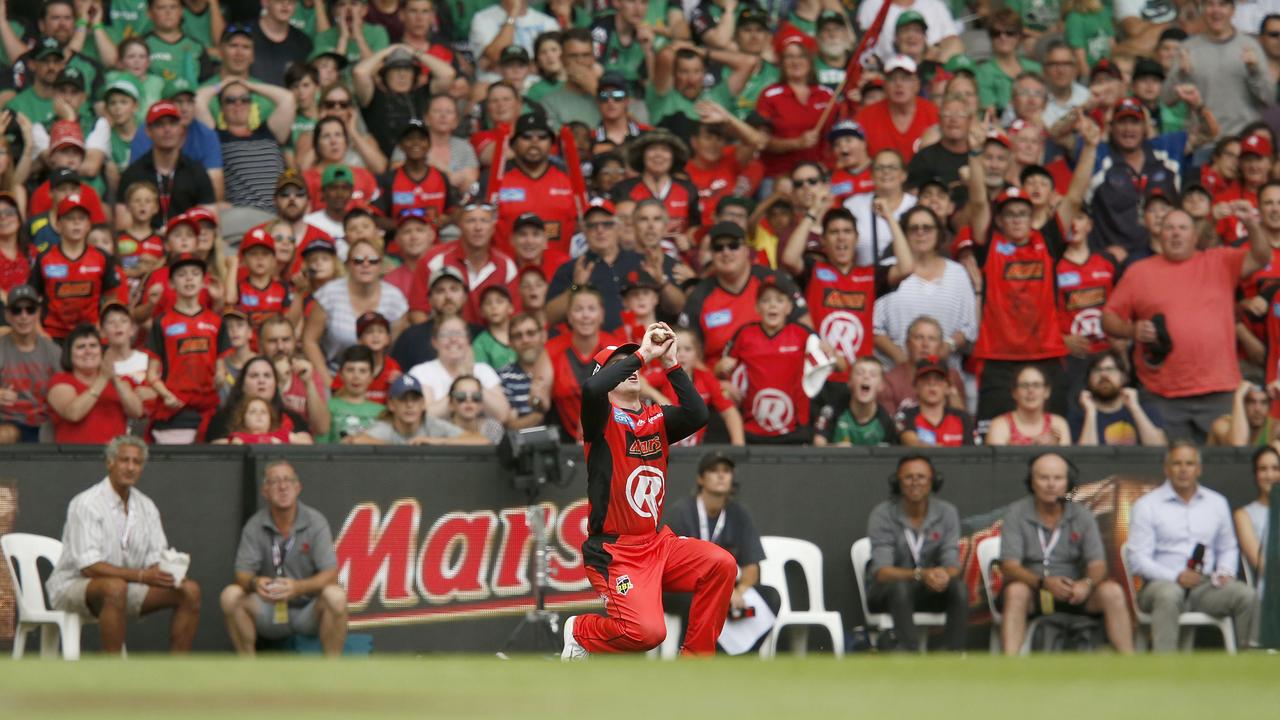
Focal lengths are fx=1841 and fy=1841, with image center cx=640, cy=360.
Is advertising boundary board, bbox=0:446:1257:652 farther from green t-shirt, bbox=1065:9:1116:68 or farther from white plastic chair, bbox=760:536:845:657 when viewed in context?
green t-shirt, bbox=1065:9:1116:68

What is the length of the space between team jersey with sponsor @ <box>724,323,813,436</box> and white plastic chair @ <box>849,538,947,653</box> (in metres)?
1.02

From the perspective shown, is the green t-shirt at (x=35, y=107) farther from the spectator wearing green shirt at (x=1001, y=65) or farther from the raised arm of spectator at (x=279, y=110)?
the spectator wearing green shirt at (x=1001, y=65)

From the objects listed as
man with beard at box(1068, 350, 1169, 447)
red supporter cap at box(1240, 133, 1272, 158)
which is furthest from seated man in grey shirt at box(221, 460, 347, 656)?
red supporter cap at box(1240, 133, 1272, 158)

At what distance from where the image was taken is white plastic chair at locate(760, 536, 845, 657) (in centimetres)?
1209

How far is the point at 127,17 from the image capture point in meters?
16.5

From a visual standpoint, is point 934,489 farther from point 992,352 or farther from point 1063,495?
point 992,352

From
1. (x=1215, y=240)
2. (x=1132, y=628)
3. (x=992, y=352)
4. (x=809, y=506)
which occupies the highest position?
(x=1215, y=240)

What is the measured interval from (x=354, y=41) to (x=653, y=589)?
8.19 m

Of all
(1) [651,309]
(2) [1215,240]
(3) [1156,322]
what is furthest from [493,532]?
(2) [1215,240]

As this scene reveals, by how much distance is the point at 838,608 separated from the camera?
12.4 meters

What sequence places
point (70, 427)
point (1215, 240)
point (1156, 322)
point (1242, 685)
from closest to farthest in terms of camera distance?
point (1242, 685), point (70, 427), point (1156, 322), point (1215, 240)

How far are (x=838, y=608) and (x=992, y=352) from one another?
2.50m

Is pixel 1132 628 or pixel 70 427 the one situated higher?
pixel 70 427

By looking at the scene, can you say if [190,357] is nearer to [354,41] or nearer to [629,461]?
[629,461]
